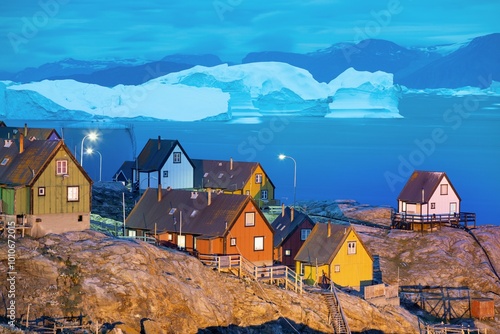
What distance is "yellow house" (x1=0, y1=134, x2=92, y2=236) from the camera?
55281 mm

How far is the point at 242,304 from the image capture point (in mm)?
55406

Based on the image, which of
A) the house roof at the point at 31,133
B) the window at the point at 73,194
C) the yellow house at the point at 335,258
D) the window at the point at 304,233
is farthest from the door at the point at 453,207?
the window at the point at 73,194

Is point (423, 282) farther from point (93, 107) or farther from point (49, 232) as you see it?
point (93, 107)

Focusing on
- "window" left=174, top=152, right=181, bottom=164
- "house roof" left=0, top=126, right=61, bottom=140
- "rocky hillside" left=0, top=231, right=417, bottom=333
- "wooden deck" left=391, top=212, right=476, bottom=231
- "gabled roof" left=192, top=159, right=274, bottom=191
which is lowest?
"rocky hillside" left=0, top=231, right=417, bottom=333

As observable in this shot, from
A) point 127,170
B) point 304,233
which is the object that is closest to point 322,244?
point 304,233

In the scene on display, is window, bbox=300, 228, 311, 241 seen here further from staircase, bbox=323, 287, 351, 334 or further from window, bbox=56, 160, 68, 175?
window, bbox=56, 160, 68, 175

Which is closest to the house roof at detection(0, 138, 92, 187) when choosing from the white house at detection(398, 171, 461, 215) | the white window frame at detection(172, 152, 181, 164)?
the white window frame at detection(172, 152, 181, 164)

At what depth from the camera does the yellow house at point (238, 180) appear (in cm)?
9462

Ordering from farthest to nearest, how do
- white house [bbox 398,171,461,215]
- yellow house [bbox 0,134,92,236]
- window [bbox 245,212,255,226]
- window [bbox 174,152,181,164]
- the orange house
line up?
window [bbox 174,152,181,164]
white house [bbox 398,171,461,215]
window [bbox 245,212,255,226]
the orange house
yellow house [bbox 0,134,92,236]

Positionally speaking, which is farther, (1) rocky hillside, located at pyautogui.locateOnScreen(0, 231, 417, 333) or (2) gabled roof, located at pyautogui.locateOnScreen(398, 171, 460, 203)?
(2) gabled roof, located at pyautogui.locateOnScreen(398, 171, 460, 203)

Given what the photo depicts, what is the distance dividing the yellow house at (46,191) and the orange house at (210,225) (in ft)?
31.5

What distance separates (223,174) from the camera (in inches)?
3846

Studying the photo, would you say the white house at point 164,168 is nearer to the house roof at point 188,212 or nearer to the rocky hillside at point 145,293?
the house roof at point 188,212

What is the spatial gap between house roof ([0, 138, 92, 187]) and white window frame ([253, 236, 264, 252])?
1356 centimetres
